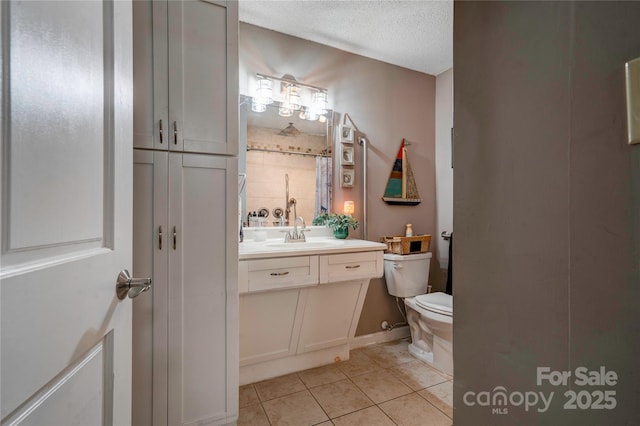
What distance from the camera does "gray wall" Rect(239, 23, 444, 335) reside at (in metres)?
2.16

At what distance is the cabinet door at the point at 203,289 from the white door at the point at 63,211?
583 millimetres

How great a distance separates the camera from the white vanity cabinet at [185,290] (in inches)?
47.1

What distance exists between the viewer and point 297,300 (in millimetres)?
1837

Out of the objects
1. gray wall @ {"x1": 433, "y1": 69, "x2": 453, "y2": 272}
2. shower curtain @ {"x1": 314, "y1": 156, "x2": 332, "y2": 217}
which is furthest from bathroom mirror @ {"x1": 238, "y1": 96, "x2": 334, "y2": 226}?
gray wall @ {"x1": 433, "y1": 69, "x2": 453, "y2": 272}

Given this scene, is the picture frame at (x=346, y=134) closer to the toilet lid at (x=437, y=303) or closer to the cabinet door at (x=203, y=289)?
the cabinet door at (x=203, y=289)

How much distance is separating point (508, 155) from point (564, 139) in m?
0.08

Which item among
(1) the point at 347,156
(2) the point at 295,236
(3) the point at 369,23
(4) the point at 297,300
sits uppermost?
(3) the point at 369,23

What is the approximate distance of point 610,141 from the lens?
373 millimetres

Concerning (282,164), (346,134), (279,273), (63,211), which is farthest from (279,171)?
(63,211)

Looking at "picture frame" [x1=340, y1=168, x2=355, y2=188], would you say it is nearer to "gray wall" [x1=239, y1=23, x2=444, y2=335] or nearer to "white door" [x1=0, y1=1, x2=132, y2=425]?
"gray wall" [x1=239, y1=23, x2=444, y2=335]

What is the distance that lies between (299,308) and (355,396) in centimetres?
63

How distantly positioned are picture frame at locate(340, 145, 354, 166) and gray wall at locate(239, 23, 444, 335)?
9cm

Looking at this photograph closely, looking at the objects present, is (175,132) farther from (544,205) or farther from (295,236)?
(544,205)

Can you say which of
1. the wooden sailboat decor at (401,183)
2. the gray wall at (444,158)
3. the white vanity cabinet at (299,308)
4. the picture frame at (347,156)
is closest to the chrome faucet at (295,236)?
the white vanity cabinet at (299,308)
